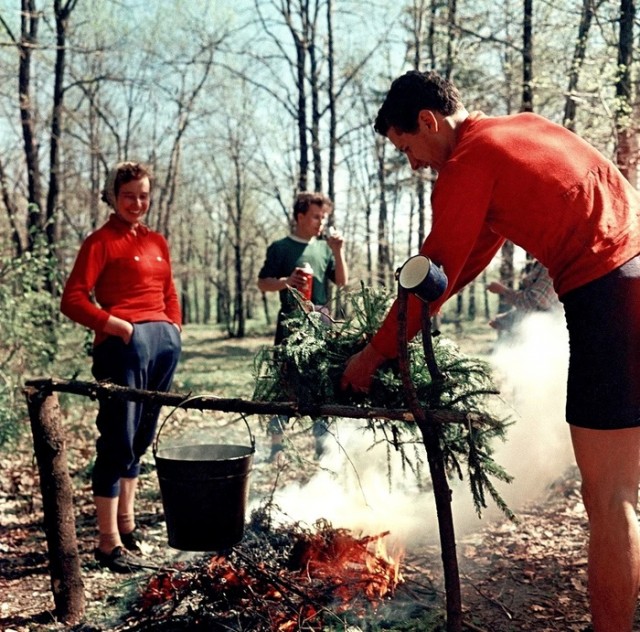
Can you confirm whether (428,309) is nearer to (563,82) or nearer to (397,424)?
(397,424)

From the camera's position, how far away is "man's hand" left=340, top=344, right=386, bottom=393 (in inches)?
98.0

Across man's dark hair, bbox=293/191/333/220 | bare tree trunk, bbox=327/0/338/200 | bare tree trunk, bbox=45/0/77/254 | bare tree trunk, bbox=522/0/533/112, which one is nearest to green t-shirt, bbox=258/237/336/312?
man's dark hair, bbox=293/191/333/220

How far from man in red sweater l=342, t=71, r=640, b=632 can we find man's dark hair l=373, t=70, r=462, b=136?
0.60ft

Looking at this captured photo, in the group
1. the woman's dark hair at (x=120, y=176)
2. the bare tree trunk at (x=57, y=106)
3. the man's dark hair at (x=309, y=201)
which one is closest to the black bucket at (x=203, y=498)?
the woman's dark hair at (x=120, y=176)

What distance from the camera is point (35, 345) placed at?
6.33m

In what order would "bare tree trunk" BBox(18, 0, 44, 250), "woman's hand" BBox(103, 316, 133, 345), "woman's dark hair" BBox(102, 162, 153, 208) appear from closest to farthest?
"woman's hand" BBox(103, 316, 133, 345) → "woman's dark hair" BBox(102, 162, 153, 208) → "bare tree trunk" BBox(18, 0, 44, 250)

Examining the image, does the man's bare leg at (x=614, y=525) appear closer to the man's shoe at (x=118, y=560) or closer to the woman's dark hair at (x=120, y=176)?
the man's shoe at (x=118, y=560)

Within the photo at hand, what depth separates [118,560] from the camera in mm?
3793

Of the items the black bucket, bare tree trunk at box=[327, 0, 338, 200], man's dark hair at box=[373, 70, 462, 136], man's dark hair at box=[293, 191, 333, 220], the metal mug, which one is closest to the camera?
the metal mug

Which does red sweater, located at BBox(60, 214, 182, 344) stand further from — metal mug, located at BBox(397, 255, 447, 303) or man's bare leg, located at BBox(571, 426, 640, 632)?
man's bare leg, located at BBox(571, 426, 640, 632)

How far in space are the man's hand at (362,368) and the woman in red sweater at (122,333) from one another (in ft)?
5.60

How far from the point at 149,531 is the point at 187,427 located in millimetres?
3636

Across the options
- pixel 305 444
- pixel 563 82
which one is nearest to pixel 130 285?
pixel 305 444

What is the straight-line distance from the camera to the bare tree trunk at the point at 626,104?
22.7 feet
